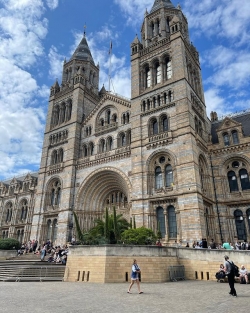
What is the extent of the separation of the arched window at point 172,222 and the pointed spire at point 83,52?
29915mm

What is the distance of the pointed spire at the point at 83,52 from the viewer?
139 feet

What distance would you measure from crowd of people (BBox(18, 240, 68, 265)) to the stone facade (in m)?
1.62

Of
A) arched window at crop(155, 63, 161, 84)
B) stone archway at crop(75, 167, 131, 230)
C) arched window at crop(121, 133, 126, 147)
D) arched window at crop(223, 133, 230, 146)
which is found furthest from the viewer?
arched window at crop(121, 133, 126, 147)

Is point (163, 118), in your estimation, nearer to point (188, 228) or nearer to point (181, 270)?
point (188, 228)

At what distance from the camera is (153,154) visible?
26078mm

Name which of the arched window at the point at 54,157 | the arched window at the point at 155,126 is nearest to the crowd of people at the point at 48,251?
the arched window at the point at 54,157

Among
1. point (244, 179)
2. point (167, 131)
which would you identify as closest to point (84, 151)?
point (167, 131)

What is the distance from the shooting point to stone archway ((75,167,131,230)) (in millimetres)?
29703

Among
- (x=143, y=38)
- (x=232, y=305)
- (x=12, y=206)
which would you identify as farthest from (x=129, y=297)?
(x=12, y=206)

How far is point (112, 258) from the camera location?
15.9m

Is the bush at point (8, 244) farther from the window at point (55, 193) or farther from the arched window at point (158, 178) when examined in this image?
the arched window at point (158, 178)

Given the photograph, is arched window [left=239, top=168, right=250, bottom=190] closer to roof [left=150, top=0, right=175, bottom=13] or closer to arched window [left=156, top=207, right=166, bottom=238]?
arched window [left=156, top=207, right=166, bottom=238]

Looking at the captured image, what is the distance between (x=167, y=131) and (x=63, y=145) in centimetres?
1603

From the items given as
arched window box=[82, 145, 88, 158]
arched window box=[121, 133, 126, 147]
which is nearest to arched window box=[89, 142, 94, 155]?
arched window box=[82, 145, 88, 158]
